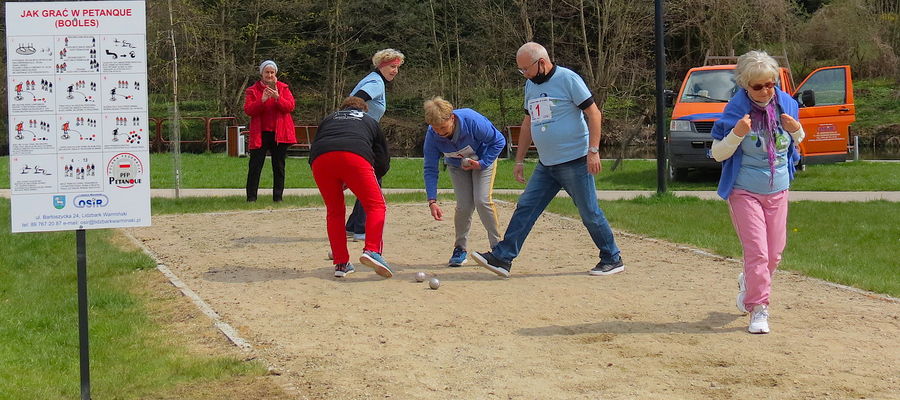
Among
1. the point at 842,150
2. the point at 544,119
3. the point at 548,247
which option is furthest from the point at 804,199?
the point at 544,119

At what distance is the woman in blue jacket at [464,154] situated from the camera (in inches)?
340

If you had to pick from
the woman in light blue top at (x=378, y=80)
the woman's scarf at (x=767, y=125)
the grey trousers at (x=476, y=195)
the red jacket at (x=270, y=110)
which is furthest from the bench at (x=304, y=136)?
the woman's scarf at (x=767, y=125)

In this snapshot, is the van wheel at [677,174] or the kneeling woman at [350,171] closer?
the kneeling woman at [350,171]

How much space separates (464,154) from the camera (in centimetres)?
884

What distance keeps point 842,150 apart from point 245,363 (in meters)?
14.5

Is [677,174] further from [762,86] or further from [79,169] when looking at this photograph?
[79,169]

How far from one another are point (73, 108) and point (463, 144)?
390 cm

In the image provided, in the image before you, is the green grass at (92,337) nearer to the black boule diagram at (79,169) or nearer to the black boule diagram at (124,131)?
the black boule diagram at (79,169)

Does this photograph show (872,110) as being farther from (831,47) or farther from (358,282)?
(358,282)

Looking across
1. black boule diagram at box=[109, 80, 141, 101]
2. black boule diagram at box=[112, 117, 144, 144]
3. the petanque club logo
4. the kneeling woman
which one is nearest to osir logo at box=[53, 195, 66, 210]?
the petanque club logo

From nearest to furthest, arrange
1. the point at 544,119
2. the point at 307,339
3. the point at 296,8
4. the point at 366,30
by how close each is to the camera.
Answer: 1. the point at 307,339
2. the point at 544,119
3. the point at 296,8
4. the point at 366,30

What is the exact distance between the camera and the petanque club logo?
18.3 ft

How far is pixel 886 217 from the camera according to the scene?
12555 mm

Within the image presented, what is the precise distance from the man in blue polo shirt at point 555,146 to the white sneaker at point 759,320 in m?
1.91
